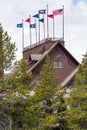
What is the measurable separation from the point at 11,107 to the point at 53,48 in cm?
3279

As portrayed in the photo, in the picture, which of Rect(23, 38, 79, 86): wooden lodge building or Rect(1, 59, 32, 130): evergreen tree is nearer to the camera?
Rect(1, 59, 32, 130): evergreen tree

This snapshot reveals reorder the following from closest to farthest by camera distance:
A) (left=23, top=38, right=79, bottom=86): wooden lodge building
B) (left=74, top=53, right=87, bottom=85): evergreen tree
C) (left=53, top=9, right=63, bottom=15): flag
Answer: (left=74, top=53, right=87, bottom=85): evergreen tree → (left=53, top=9, right=63, bottom=15): flag → (left=23, top=38, right=79, bottom=86): wooden lodge building

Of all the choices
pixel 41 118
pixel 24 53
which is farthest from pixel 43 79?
pixel 24 53

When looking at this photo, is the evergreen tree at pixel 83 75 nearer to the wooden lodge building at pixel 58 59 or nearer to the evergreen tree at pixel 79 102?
the evergreen tree at pixel 79 102

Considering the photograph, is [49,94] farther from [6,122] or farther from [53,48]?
[53,48]

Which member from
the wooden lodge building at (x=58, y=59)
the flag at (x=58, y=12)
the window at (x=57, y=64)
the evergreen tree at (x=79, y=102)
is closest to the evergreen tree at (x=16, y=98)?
the evergreen tree at (x=79, y=102)

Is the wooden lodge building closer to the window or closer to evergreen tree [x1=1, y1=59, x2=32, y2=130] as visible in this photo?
the window

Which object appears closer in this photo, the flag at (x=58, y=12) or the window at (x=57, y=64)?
the flag at (x=58, y=12)

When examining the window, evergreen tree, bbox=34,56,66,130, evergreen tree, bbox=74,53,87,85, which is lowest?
the window

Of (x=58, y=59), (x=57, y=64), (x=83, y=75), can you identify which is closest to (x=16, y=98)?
(x=83, y=75)

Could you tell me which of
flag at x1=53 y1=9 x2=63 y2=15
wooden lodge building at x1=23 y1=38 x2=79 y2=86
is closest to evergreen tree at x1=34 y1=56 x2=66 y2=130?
wooden lodge building at x1=23 y1=38 x2=79 y2=86

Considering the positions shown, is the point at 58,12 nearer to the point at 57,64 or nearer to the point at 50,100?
the point at 57,64

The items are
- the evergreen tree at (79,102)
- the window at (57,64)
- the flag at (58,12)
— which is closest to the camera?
the evergreen tree at (79,102)

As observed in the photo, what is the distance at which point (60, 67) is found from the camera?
74750 millimetres
